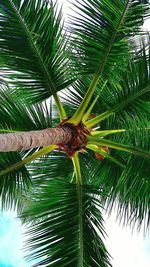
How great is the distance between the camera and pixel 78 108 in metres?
5.89

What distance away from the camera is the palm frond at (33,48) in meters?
5.51

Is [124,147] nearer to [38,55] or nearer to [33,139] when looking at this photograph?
[33,139]

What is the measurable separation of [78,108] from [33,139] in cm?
103

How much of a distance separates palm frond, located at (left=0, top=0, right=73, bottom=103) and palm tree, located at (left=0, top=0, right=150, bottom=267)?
0.01 metres

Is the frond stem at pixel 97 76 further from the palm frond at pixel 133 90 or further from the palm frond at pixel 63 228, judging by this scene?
the palm frond at pixel 63 228

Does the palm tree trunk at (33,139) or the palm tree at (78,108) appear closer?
the palm tree trunk at (33,139)

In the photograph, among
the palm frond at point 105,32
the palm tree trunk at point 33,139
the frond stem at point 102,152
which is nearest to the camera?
the palm tree trunk at point 33,139

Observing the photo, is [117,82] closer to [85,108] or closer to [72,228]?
[85,108]

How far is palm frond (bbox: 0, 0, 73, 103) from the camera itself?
551 centimetres

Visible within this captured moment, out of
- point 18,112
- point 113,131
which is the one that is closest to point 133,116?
point 113,131

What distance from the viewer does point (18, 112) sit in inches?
232

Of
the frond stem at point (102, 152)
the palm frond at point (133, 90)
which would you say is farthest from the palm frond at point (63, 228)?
the palm frond at point (133, 90)

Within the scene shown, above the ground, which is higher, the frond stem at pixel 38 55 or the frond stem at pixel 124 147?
the frond stem at pixel 38 55

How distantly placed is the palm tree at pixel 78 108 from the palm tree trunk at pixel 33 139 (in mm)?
19
